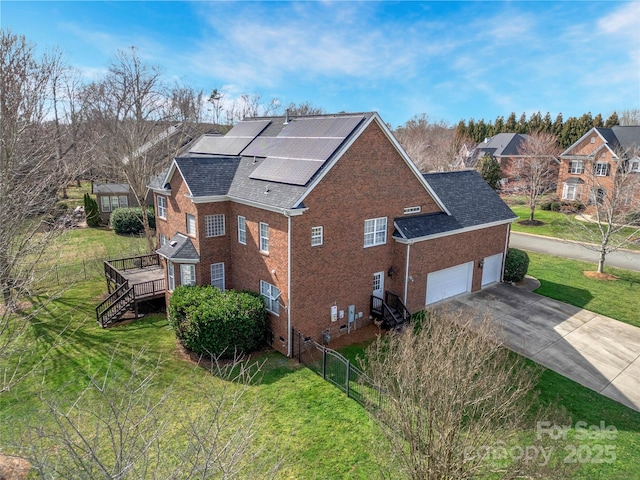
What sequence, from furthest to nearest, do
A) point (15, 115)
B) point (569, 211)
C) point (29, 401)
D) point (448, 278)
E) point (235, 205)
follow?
point (569, 211)
point (448, 278)
point (235, 205)
point (15, 115)
point (29, 401)

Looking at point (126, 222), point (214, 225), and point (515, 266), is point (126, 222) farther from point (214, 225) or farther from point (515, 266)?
point (515, 266)

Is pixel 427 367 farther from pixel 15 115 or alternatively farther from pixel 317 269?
pixel 15 115

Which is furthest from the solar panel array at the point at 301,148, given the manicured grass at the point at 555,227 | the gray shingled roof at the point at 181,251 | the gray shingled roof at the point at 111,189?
the gray shingled roof at the point at 111,189

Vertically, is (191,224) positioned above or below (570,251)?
above

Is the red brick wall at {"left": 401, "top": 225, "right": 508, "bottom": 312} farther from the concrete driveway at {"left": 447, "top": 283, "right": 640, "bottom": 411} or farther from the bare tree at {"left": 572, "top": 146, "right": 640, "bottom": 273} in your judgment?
the bare tree at {"left": 572, "top": 146, "right": 640, "bottom": 273}

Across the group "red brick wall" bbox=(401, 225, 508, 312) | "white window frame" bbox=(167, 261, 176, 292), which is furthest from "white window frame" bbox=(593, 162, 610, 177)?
"white window frame" bbox=(167, 261, 176, 292)

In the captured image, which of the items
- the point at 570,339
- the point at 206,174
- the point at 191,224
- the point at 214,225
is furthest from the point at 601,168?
the point at 191,224

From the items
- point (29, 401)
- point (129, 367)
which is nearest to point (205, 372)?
point (129, 367)
